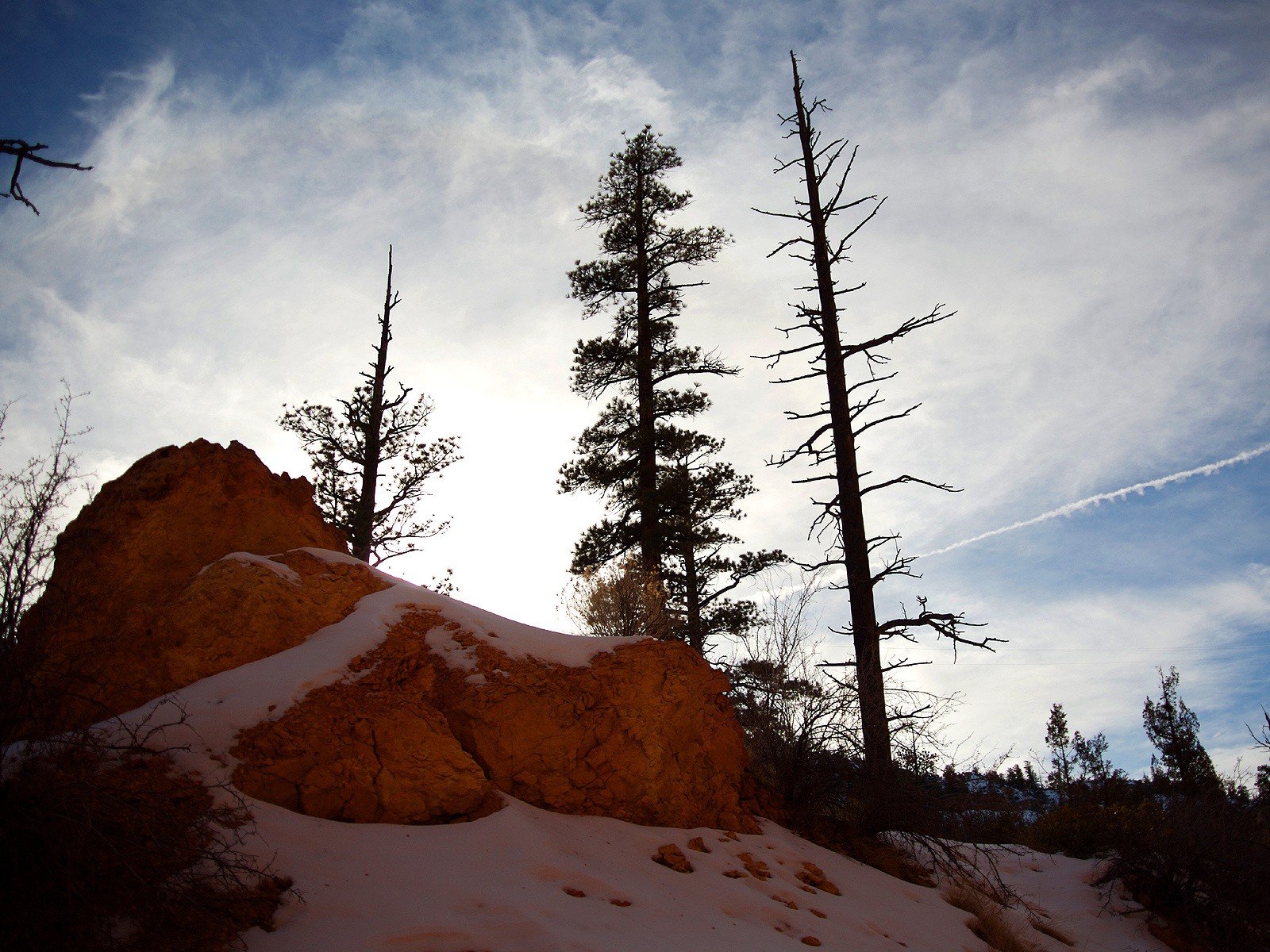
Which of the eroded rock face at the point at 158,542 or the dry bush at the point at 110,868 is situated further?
the eroded rock face at the point at 158,542

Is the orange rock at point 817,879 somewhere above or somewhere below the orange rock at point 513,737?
below

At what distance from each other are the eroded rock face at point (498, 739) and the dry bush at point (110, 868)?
1140mm

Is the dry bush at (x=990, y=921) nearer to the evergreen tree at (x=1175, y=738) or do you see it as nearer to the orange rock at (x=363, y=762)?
the orange rock at (x=363, y=762)

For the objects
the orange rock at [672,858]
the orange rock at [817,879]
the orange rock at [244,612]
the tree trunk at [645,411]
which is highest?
the tree trunk at [645,411]

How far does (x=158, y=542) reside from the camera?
7.29 m

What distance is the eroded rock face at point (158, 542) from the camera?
243 inches

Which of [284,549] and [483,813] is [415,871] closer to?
[483,813]

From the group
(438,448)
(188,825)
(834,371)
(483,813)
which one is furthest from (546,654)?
(438,448)

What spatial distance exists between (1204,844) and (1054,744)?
27.6 m

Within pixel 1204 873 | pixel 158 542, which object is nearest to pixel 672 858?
pixel 158 542

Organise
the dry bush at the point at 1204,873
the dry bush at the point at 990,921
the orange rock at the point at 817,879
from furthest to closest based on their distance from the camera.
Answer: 1. the dry bush at the point at 1204,873
2. the dry bush at the point at 990,921
3. the orange rock at the point at 817,879

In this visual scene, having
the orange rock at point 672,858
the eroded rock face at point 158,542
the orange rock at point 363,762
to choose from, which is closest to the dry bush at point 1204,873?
the orange rock at point 672,858

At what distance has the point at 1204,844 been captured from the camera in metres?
9.45

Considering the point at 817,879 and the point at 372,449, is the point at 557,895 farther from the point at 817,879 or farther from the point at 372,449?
the point at 372,449
